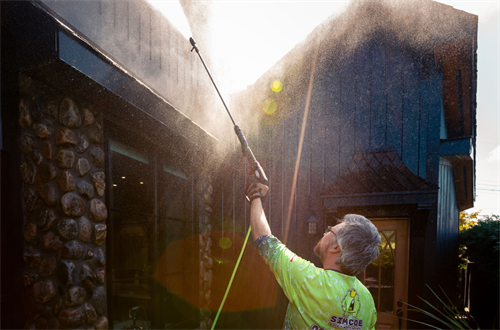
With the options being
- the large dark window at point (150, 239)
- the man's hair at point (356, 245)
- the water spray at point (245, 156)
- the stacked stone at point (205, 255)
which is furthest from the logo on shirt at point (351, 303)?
the stacked stone at point (205, 255)

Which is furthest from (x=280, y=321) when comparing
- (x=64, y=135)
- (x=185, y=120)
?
(x=64, y=135)

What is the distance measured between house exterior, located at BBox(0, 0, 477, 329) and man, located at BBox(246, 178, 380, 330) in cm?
155

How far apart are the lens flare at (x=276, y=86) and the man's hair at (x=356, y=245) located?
4.95m

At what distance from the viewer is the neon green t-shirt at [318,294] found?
4.75 feet

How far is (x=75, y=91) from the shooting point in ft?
6.64

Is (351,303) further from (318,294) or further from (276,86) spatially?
(276,86)

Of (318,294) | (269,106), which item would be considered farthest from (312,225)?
(318,294)

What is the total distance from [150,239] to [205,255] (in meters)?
1.65

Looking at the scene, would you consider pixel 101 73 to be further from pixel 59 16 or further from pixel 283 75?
pixel 283 75

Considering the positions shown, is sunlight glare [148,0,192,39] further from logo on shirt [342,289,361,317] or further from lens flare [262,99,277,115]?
logo on shirt [342,289,361,317]

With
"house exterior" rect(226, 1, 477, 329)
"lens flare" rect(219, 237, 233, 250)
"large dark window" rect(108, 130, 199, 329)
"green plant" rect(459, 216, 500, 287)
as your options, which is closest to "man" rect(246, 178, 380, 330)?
"large dark window" rect(108, 130, 199, 329)

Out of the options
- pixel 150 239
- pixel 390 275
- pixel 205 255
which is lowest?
pixel 390 275

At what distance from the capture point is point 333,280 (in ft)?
4.83

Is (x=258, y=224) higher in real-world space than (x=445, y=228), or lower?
higher
